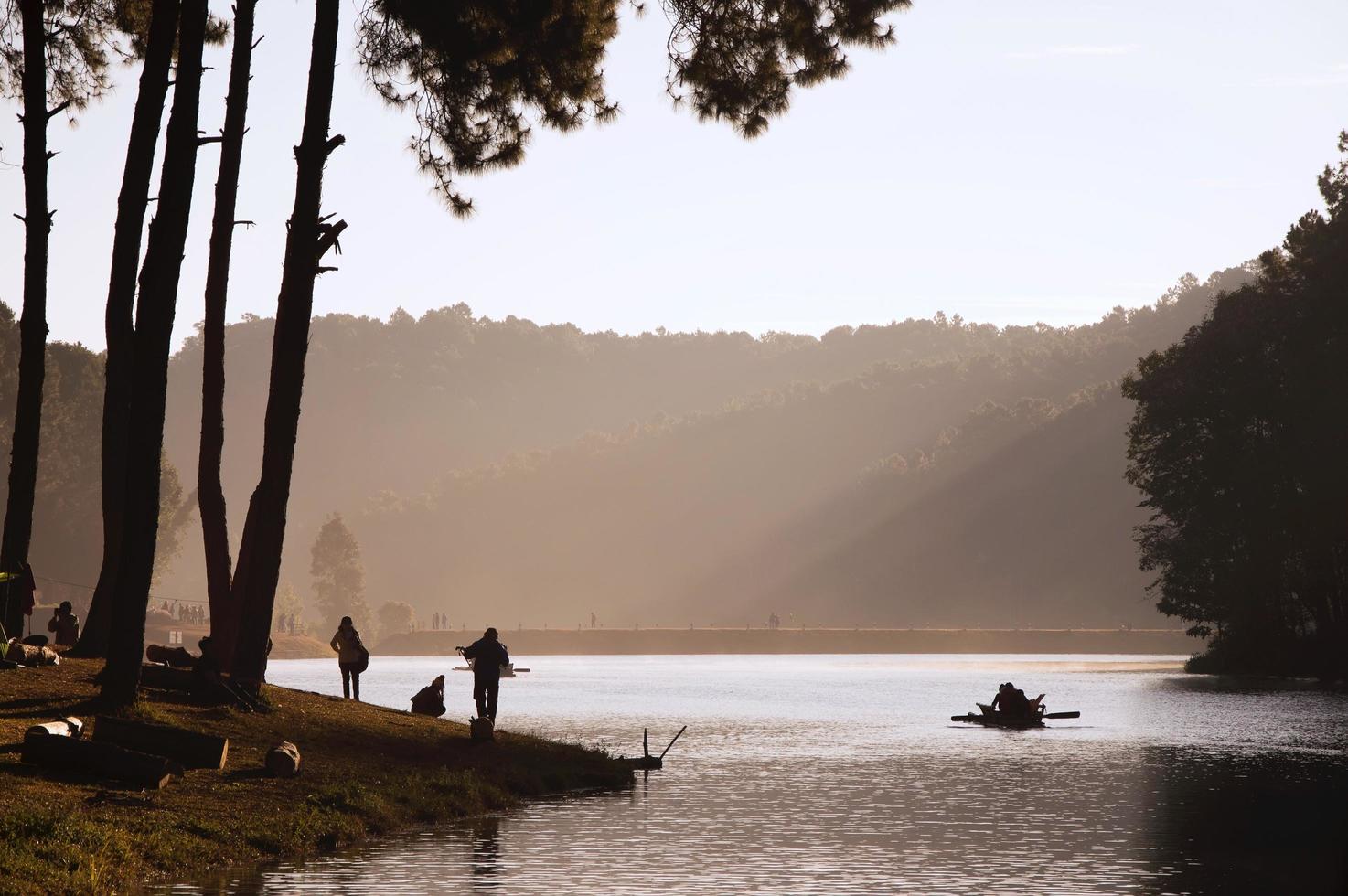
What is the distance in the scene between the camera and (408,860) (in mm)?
20547

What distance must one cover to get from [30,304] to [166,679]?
30.0ft

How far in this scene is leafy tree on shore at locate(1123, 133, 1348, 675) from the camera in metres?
65.6

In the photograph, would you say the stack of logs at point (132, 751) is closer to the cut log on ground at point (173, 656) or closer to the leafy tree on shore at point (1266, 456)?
the cut log on ground at point (173, 656)

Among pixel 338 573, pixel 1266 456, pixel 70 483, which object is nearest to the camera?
pixel 1266 456

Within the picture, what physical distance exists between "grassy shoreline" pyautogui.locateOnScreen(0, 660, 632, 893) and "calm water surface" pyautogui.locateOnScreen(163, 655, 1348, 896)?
795 millimetres

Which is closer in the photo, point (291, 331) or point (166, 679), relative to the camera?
point (166, 679)

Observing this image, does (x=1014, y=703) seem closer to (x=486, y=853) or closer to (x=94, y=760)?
(x=486, y=853)

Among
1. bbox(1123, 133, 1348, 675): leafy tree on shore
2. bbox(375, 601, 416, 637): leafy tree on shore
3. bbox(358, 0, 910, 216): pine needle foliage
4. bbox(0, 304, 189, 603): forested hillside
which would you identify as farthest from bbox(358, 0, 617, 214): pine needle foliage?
bbox(375, 601, 416, 637): leafy tree on shore

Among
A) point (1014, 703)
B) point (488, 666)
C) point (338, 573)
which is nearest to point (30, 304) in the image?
point (488, 666)

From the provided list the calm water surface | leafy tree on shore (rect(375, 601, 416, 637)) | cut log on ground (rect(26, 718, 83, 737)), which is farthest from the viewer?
leafy tree on shore (rect(375, 601, 416, 637))

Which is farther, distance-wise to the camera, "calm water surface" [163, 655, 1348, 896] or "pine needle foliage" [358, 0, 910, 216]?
"pine needle foliage" [358, 0, 910, 216]

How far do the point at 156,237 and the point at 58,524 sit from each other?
97.0 metres

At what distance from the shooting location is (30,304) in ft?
109

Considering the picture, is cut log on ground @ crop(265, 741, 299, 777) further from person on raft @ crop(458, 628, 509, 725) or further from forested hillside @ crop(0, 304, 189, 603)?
forested hillside @ crop(0, 304, 189, 603)
